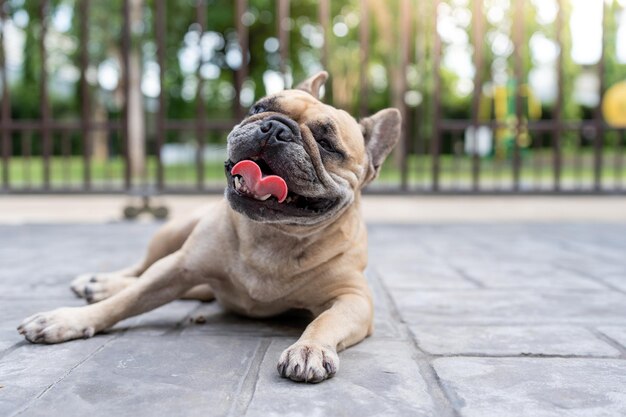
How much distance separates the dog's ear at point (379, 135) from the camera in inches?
107

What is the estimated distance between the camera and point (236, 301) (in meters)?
2.70

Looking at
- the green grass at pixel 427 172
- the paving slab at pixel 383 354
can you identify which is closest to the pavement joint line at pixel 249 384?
the paving slab at pixel 383 354

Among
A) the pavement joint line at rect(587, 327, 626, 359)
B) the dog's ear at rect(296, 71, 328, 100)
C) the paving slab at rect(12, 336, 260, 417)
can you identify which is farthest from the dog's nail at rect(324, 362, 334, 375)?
the dog's ear at rect(296, 71, 328, 100)

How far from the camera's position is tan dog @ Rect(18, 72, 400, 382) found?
2.21 meters

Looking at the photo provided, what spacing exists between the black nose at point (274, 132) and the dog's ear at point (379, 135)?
578 mm

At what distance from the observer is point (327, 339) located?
215cm

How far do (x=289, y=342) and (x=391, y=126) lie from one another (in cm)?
94

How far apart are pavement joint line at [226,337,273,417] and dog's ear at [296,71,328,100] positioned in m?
1.07

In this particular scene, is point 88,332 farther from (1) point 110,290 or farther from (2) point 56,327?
(1) point 110,290

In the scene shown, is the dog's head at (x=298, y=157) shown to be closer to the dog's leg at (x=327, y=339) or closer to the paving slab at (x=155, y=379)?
the dog's leg at (x=327, y=339)

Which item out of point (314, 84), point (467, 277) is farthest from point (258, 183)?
point (467, 277)

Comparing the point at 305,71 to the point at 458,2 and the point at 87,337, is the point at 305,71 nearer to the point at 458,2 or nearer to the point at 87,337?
the point at 458,2

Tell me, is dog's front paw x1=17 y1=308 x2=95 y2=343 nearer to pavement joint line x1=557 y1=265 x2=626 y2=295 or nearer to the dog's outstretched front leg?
the dog's outstretched front leg

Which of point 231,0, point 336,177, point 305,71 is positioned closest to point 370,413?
point 336,177
